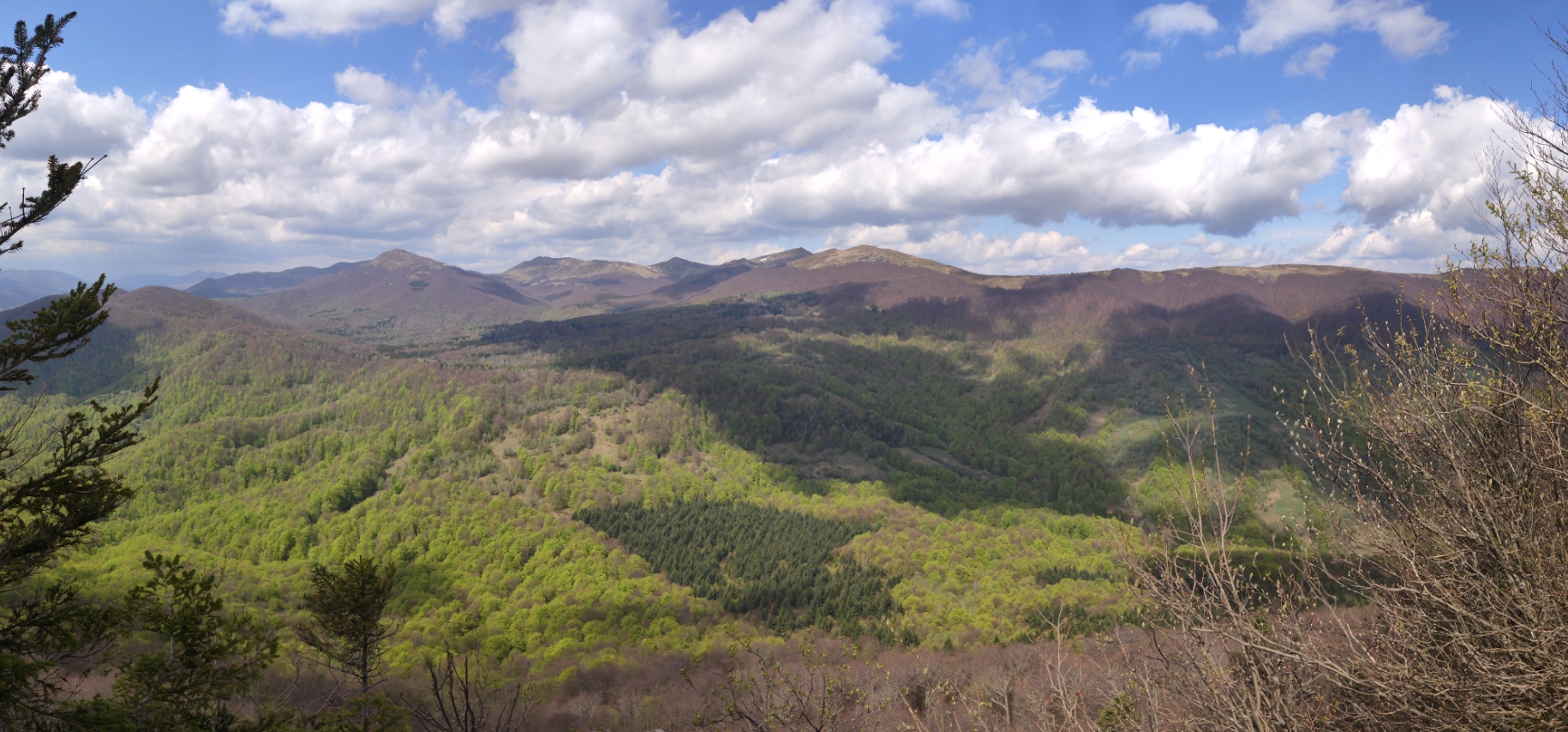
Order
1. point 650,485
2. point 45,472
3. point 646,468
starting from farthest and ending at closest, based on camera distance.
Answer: point 646,468 → point 650,485 → point 45,472

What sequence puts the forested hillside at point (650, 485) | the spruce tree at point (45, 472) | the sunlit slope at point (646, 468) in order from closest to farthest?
the spruce tree at point (45, 472), the forested hillside at point (650, 485), the sunlit slope at point (646, 468)

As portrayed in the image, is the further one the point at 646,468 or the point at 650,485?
the point at 646,468

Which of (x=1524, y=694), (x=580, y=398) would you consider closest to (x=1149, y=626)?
(x=1524, y=694)

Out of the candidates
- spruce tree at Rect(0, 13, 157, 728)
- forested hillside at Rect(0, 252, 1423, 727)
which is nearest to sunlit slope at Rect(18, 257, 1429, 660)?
forested hillside at Rect(0, 252, 1423, 727)

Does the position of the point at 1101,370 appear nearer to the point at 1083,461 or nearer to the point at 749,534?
the point at 1083,461

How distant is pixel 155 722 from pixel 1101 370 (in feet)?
632

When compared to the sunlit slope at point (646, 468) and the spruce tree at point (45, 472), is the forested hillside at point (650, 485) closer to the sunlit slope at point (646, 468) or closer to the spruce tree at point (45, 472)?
the sunlit slope at point (646, 468)

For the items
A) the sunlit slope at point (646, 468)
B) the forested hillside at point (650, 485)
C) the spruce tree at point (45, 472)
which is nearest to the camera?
the spruce tree at point (45, 472)

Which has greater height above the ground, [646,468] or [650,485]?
[646,468]

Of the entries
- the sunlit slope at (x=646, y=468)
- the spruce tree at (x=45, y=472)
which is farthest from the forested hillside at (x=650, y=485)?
the spruce tree at (x=45, y=472)

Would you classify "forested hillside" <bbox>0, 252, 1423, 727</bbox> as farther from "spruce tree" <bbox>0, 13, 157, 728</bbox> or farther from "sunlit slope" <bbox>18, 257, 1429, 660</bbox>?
"spruce tree" <bbox>0, 13, 157, 728</bbox>

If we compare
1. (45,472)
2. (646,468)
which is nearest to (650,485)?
(646,468)

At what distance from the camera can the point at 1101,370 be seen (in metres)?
176

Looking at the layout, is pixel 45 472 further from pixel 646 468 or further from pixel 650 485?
pixel 646 468
